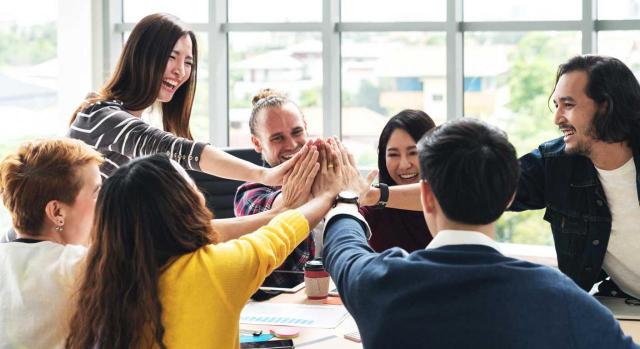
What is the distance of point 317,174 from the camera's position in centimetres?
259

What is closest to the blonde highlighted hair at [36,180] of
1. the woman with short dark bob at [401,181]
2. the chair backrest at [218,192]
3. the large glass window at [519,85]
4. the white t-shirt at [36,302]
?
the white t-shirt at [36,302]

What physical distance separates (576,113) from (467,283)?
151 centimetres

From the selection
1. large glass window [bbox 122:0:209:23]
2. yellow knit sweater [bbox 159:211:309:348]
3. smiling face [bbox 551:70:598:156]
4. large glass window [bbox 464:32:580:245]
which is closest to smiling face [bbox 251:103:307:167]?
smiling face [bbox 551:70:598:156]

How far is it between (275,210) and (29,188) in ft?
2.65

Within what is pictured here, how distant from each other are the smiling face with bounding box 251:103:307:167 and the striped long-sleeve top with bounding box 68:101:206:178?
0.39 m

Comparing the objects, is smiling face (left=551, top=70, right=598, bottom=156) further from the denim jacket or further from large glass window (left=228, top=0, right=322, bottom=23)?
large glass window (left=228, top=0, right=322, bottom=23)

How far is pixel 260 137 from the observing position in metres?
3.20

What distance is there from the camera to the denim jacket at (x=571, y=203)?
2744 mm

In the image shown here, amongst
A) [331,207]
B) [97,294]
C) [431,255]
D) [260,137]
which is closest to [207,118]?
[260,137]

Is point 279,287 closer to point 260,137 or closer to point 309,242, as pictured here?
point 309,242

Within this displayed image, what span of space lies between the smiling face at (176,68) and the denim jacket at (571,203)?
1210mm

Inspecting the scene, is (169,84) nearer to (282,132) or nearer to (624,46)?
(282,132)

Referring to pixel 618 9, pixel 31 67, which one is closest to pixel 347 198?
pixel 618 9

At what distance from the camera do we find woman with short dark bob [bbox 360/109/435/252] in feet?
10.8
